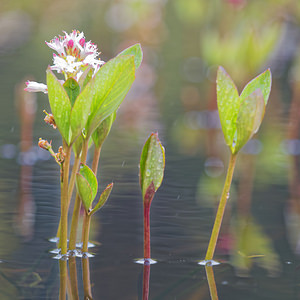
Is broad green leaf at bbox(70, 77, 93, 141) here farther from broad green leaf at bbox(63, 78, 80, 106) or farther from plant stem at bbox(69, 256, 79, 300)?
plant stem at bbox(69, 256, 79, 300)

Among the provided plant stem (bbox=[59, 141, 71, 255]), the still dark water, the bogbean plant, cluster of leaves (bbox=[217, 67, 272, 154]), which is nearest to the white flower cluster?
the bogbean plant

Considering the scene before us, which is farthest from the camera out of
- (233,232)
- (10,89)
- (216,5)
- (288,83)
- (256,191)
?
(216,5)

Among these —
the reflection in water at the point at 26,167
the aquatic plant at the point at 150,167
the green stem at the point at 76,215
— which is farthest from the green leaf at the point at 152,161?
the reflection in water at the point at 26,167

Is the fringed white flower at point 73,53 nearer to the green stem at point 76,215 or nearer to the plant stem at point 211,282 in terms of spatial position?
the green stem at point 76,215

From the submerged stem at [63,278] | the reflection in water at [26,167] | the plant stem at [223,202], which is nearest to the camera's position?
the submerged stem at [63,278]

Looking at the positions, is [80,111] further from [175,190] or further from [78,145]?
[175,190]

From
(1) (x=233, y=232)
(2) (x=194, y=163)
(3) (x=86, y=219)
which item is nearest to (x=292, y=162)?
(2) (x=194, y=163)

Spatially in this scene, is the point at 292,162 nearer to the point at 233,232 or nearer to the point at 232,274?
the point at 233,232

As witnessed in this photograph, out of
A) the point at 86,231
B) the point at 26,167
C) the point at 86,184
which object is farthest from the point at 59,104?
the point at 26,167
